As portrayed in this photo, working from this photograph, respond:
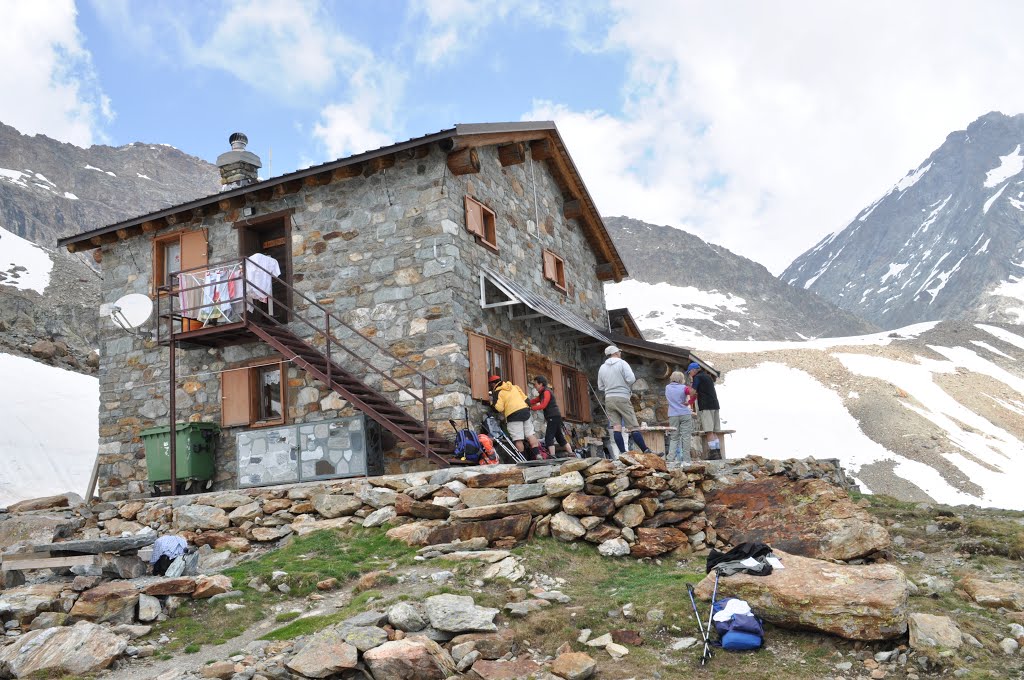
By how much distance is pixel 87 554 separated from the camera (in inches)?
362

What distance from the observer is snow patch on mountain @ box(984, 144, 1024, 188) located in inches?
6875

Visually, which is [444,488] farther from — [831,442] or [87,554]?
[831,442]

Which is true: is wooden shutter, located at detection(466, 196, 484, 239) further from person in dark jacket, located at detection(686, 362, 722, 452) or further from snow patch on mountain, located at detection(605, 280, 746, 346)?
snow patch on mountain, located at detection(605, 280, 746, 346)

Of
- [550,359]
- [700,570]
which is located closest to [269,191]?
[550,359]

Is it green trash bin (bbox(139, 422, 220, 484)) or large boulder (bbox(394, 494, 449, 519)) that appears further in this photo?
green trash bin (bbox(139, 422, 220, 484))

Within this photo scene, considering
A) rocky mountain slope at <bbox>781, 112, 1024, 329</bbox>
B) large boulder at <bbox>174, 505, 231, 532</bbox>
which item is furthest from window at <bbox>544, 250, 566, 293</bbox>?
rocky mountain slope at <bbox>781, 112, 1024, 329</bbox>

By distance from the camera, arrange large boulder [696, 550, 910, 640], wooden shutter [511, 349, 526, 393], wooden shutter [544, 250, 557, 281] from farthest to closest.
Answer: wooden shutter [544, 250, 557, 281] < wooden shutter [511, 349, 526, 393] < large boulder [696, 550, 910, 640]

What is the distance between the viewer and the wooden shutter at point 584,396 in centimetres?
1767

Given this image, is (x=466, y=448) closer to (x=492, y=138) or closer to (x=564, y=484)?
(x=564, y=484)

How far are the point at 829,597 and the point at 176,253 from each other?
43.3ft

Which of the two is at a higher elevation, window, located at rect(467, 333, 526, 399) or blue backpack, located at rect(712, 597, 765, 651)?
window, located at rect(467, 333, 526, 399)

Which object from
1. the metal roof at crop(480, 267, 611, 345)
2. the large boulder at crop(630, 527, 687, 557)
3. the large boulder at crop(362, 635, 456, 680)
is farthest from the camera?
the metal roof at crop(480, 267, 611, 345)

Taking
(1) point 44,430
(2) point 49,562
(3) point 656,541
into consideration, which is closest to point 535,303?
(3) point 656,541

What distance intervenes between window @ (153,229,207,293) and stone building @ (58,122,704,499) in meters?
0.03
